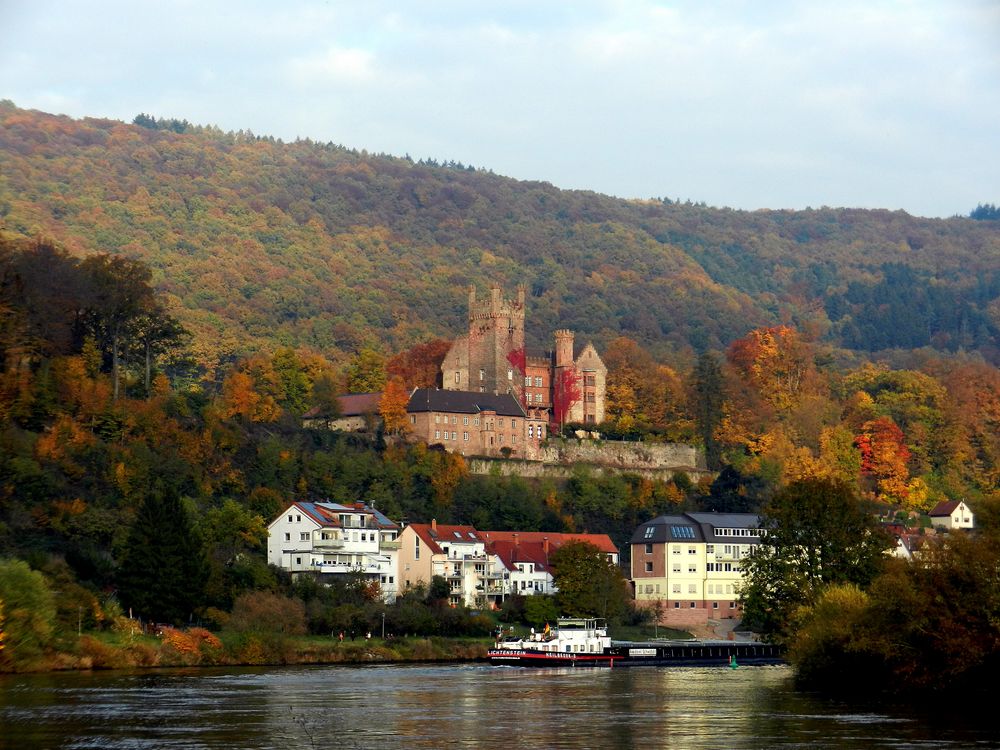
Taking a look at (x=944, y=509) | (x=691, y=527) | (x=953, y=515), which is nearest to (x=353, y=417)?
(x=691, y=527)

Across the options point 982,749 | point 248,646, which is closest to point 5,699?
point 248,646

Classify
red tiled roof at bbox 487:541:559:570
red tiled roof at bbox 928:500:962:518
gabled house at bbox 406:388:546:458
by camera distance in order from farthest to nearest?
red tiled roof at bbox 928:500:962:518, gabled house at bbox 406:388:546:458, red tiled roof at bbox 487:541:559:570

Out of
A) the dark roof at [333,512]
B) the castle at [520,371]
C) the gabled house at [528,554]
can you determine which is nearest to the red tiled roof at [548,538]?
the gabled house at [528,554]

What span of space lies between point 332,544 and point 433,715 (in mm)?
52979

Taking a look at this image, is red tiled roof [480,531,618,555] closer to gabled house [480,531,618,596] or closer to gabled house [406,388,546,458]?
gabled house [480,531,618,596]

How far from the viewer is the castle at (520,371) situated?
532 feet

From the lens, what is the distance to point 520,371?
539 ft

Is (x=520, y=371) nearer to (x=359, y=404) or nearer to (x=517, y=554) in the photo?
(x=359, y=404)

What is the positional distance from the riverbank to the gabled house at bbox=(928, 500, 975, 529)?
185 ft

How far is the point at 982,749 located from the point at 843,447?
11074 cm

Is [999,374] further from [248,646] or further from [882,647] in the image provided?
[882,647]

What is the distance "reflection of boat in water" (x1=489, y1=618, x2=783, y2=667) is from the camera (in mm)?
100625

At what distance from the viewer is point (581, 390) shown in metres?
164

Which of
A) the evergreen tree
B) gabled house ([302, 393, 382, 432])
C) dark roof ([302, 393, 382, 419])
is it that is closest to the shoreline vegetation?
the evergreen tree
